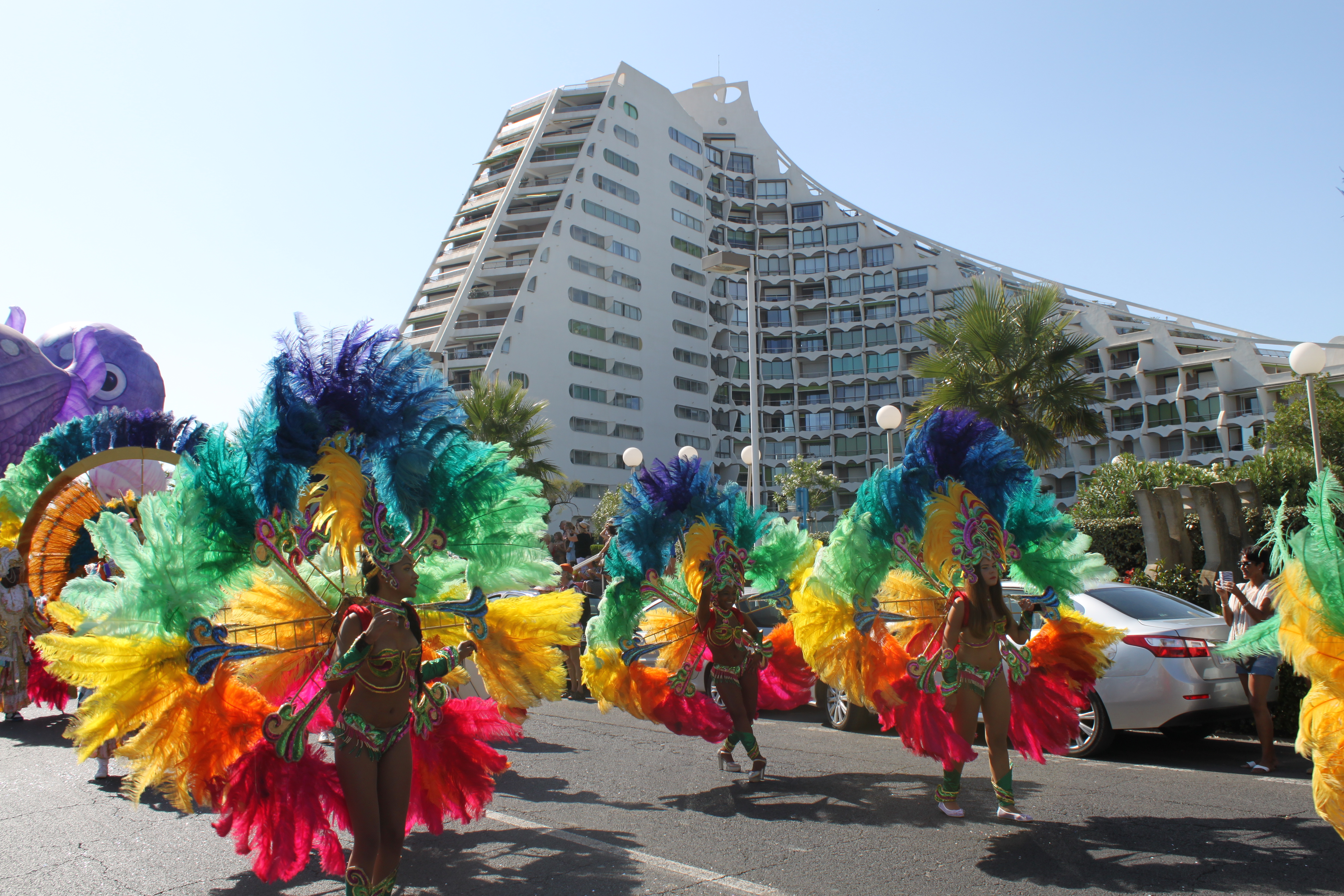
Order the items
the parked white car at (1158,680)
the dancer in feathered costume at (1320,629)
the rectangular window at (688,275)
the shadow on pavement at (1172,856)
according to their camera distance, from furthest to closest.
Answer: the rectangular window at (688,275)
the parked white car at (1158,680)
the shadow on pavement at (1172,856)
the dancer in feathered costume at (1320,629)

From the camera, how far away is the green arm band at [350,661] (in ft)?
15.5

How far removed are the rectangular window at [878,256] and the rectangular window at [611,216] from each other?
21.0 m

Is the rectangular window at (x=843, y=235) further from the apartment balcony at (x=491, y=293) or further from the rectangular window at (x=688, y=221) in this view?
the apartment balcony at (x=491, y=293)

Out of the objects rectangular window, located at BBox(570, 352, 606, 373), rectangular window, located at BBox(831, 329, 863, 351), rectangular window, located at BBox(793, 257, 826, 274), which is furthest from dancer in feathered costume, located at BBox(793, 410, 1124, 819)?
rectangular window, located at BBox(793, 257, 826, 274)

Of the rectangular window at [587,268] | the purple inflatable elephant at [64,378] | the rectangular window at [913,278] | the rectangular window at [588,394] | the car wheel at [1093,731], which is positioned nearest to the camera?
the car wheel at [1093,731]

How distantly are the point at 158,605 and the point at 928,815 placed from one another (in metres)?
4.81

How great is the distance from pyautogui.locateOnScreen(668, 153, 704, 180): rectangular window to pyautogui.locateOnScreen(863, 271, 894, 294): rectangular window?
671 inches

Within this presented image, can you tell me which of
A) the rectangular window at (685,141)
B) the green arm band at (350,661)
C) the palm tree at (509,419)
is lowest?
the green arm band at (350,661)

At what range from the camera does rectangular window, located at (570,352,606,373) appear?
7425 centimetres

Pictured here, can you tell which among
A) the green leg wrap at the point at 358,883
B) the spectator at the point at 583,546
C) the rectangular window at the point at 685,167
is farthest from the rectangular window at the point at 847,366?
the green leg wrap at the point at 358,883

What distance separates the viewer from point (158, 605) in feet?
16.2

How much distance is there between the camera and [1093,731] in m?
8.34

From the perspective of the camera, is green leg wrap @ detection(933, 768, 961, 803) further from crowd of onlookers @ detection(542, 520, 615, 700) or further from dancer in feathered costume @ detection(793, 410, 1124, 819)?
crowd of onlookers @ detection(542, 520, 615, 700)

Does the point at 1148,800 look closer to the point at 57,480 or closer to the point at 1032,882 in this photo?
the point at 1032,882
